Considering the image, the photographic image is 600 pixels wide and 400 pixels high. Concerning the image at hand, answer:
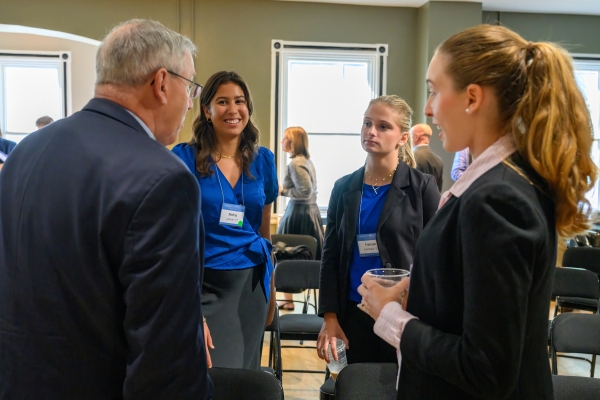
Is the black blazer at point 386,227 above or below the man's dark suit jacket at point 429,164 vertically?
below

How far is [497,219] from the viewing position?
860 millimetres

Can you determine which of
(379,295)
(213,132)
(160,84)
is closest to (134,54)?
(160,84)

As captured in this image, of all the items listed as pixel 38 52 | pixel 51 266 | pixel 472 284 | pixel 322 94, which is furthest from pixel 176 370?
pixel 38 52

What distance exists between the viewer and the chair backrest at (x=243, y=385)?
1555 mm

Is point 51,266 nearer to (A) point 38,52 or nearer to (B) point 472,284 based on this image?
(B) point 472,284

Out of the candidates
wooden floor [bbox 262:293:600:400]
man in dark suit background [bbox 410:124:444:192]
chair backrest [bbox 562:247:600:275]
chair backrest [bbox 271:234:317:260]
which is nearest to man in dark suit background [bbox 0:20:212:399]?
wooden floor [bbox 262:293:600:400]

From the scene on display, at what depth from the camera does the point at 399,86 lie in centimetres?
636

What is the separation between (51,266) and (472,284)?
0.73 metres

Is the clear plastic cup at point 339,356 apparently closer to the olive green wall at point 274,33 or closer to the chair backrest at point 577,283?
the chair backrest at point 577,283

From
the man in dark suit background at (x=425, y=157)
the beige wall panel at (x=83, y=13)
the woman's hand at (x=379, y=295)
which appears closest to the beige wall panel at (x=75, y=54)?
the beige wall panel at (x=83, y=13)

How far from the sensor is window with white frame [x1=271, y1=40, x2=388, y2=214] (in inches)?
244

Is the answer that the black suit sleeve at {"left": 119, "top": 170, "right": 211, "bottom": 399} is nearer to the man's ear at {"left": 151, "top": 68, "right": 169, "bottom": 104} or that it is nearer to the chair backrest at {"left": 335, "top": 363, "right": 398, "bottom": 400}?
the man's ear at {"left": 151, "top": 68, "right": 169, "bottom": 104}

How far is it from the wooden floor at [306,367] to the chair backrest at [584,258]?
0.70 meters

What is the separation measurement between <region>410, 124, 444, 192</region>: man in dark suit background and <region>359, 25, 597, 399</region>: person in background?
3.68 m
